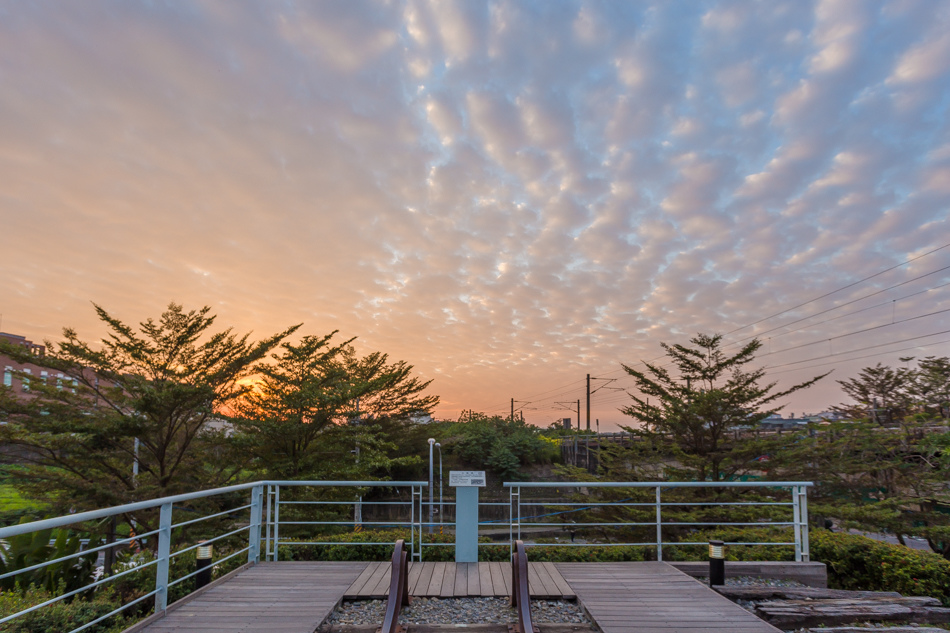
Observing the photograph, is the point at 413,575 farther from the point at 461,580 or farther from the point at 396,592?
the point at 396,592

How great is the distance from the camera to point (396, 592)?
431 centimetres

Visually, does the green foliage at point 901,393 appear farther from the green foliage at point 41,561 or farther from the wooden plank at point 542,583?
the green foliage at point 41,561

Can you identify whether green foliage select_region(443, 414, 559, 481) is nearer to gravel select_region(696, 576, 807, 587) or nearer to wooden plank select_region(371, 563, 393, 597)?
gravel select_region(696, 576, 807, 587)

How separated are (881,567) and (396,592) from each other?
20.6 feet

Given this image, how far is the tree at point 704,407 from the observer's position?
16.4 metres

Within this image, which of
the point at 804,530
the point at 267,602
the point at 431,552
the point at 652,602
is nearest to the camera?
the point at 267,602

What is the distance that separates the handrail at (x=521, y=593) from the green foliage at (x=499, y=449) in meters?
29.5

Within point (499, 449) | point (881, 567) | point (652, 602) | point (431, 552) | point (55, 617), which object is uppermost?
point (652, 602)

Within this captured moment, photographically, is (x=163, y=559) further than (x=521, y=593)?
Yes

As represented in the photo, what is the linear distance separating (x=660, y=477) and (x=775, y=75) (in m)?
12.9

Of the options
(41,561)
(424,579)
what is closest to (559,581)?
(424,579)

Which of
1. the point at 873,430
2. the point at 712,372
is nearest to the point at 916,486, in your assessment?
the point at 873,430

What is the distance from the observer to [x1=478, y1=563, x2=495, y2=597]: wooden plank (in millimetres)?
5102

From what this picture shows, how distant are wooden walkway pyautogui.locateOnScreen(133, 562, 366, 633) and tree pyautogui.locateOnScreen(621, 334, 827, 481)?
44.0ft
